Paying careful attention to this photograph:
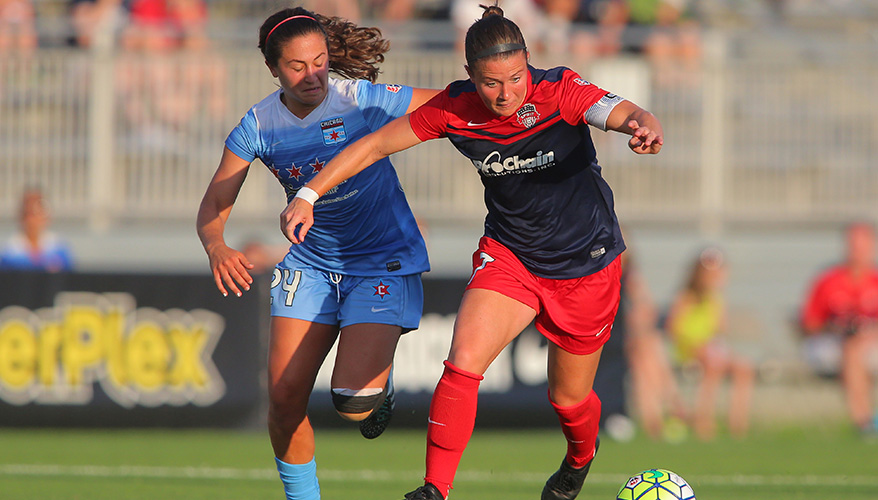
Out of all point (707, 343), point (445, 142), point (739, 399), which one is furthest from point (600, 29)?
point (739, 399)

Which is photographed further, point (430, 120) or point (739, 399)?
point (739, 399)

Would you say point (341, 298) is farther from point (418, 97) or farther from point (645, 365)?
point (645, 365)

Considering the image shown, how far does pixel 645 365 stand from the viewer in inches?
440

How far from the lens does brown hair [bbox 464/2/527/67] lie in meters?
4.75

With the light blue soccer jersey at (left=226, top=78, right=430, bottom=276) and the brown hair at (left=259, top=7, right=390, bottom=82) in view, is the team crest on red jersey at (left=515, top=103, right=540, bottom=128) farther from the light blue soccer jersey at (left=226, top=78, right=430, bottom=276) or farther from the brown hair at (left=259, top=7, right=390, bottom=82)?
the brown hair at (left=259, top=7, right=390, bottom=82)

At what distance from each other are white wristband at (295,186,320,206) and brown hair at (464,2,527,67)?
34.2 inches

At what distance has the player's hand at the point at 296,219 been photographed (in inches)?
186

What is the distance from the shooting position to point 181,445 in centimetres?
980

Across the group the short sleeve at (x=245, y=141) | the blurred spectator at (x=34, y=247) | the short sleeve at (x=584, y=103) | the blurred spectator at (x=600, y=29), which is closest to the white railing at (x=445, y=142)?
the blurred spectator at (x=600, y=29)

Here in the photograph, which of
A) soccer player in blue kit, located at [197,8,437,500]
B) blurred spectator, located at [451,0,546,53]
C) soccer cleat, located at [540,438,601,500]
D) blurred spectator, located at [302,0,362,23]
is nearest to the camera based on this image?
soccer player in blue kit, located at [197,8,437,500]

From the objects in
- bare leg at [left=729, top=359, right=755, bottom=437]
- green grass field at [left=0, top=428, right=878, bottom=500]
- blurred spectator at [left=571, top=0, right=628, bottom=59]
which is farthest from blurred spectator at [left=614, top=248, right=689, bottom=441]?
blurred spectator at [left=571, top=0, right=628, bottom=59]

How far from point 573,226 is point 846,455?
521 centimetres

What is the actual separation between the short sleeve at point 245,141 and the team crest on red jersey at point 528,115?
1295 millimetres

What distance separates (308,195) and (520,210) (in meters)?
1.03
